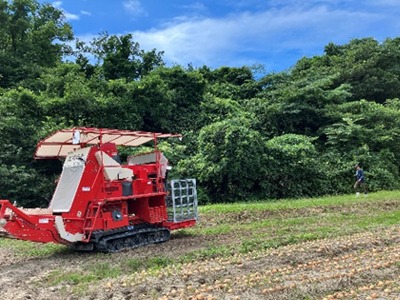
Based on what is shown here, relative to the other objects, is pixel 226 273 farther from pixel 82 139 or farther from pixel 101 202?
pixel 82 139

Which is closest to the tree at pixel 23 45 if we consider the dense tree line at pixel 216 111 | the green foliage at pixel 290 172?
the dense tree line at pixel 216 111

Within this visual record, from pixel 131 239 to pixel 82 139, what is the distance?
2.72m

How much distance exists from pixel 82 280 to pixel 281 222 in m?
7.09

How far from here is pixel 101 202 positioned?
8055 mm

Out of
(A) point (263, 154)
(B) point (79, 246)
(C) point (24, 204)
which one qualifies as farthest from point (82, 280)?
(A) point (263, 154)

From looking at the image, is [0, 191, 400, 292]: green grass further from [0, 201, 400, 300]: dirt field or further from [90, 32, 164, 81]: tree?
[90, 32, 164, 81]: tree

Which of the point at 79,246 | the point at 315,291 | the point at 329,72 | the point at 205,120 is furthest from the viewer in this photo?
the point at 329,72

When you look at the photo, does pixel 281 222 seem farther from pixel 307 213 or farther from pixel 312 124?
pixel 312 124

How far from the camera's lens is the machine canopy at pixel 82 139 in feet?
27.6

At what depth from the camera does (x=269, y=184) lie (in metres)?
18.2

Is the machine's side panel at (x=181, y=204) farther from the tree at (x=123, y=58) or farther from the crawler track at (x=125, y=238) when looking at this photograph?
the tree at (x=123, y=58)

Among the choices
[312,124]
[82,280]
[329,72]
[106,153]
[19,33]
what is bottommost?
[82,280]

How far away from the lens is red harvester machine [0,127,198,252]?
25.3ft

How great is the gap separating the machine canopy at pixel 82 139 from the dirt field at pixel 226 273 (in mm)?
2612
